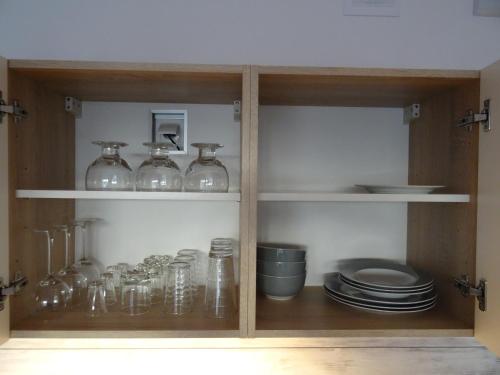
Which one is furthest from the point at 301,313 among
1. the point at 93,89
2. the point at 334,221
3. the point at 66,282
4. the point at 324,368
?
the point at 93,89

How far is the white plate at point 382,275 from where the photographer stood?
39.6 inches

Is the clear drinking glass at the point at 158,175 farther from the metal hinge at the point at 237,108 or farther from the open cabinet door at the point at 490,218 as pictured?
the open cabinet door at the point at 490,218

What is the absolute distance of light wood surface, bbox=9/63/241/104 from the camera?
2.86ft

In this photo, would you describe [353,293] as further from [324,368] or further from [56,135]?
[56,135]

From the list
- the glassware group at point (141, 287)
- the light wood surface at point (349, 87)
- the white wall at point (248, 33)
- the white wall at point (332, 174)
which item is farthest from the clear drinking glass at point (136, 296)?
the white wall at point (248, 33)

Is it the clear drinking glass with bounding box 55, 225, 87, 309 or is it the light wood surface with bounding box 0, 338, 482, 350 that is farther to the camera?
the clear drinking glass with bounding box 55, 225, 87, 309

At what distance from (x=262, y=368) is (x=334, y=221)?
0.57 m

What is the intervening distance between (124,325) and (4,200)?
17.0 inches

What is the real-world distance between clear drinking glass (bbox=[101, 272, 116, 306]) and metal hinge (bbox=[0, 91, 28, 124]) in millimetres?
490

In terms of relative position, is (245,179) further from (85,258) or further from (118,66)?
(85,258)

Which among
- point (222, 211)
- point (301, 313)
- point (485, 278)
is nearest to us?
point (485, 278)

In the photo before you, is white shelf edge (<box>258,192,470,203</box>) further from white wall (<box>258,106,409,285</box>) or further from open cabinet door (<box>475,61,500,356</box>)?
white wall (<box>258,106,409,285</box>)

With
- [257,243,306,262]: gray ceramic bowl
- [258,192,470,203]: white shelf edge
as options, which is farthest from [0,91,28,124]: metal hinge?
[257,243,306,262]: gray ceramic bowl

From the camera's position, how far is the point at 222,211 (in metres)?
1.25
